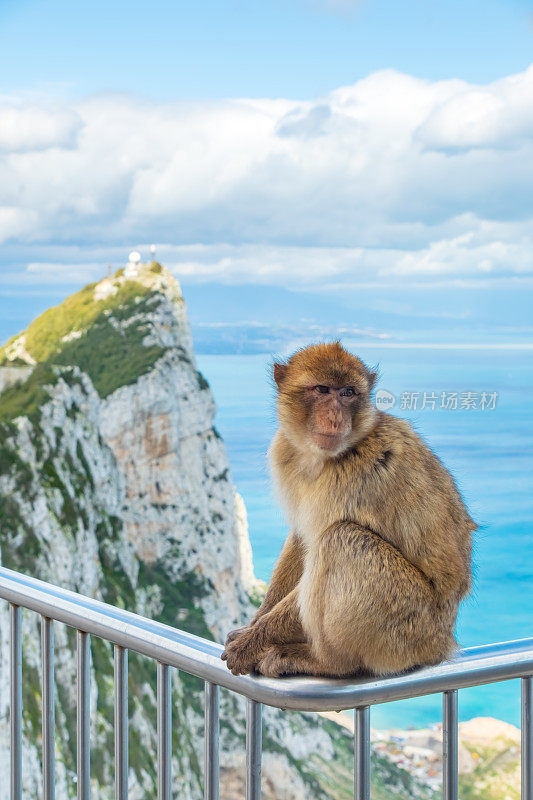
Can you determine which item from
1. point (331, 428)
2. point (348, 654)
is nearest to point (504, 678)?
point (348, 654)

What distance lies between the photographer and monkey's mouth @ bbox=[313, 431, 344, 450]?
1861 mm

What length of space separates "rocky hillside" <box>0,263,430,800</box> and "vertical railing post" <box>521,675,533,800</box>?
839 inches

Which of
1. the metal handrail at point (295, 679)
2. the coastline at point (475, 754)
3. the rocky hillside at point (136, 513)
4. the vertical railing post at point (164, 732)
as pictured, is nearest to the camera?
the metal handrail at point (295, 679)

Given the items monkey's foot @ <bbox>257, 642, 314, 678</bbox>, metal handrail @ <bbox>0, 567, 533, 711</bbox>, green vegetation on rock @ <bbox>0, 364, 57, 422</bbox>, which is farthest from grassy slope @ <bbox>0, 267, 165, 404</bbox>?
metal handrail @ <bbox>0, 567, 533, 711</bbox>

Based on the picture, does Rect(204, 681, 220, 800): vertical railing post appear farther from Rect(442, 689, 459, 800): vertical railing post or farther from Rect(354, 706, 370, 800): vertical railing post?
Rect(442, 689, 459, 800): vertical railing post

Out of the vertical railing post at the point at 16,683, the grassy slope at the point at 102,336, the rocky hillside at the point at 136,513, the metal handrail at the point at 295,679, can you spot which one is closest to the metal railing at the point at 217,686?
the metal handrail at the point at 295,679

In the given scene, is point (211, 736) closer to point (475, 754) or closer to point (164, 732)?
point (164, 732)

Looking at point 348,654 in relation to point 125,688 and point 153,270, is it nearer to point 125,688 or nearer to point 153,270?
point 125,688

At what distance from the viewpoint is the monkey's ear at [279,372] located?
2139 millimetres

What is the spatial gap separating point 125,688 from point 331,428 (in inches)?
27.1

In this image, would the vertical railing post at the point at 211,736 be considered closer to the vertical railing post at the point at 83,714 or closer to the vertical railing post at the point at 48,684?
the vertical railing post at the point at 83,714

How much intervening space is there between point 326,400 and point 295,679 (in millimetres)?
742

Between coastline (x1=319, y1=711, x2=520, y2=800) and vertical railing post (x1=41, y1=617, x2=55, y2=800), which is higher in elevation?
vertical railing post (x1=41, y1=617, x2=55, y2=800)

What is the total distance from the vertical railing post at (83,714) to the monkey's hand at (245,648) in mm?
244
